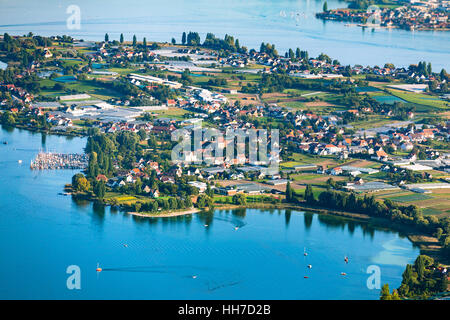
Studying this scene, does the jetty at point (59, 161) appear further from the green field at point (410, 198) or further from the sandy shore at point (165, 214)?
the green field at point (410, 198)

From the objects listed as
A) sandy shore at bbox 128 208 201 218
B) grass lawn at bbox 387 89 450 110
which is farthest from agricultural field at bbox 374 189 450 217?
grass lawn at bbox 387 89 450 110

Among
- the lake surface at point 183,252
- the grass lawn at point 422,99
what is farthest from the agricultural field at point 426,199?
the grass lawn at point 422,99

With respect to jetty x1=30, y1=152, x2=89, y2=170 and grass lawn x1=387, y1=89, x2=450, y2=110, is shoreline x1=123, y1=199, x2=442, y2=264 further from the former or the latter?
grass lawn x1=387, y1=89, x2=450, y2=110

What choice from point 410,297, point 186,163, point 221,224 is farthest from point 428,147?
point 410,297

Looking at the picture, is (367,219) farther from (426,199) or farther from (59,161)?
(59,161)

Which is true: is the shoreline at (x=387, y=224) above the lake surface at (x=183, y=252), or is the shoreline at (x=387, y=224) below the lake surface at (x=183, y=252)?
above

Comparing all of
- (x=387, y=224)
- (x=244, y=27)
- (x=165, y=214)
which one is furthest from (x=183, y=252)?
(x=244, y=27)
